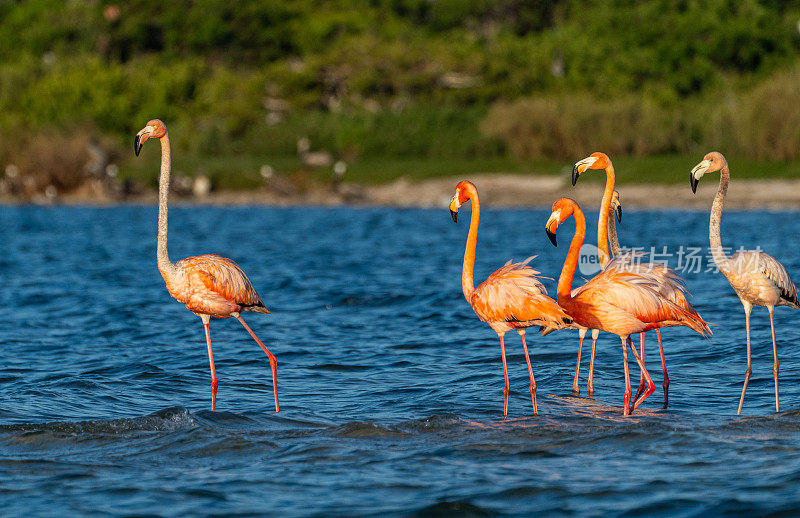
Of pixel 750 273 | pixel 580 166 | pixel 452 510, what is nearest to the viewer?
pixel 452 510

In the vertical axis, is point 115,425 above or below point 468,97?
below

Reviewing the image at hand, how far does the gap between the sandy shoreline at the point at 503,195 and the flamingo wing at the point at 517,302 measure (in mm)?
23379

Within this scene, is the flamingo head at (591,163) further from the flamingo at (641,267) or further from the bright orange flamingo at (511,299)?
the bright orange flamingo at (511,299)

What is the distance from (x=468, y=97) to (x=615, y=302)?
4197 cm

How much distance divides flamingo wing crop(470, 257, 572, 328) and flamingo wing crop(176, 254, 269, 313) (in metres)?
1.82

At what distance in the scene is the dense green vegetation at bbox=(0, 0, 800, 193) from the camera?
127 ft

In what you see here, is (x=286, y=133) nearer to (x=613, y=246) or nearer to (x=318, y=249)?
(x=318, y=249)

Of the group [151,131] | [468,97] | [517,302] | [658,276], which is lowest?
[517,302]

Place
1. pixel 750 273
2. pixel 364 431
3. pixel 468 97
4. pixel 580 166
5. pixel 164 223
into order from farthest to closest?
pixel 468 97 → pixel 164 223 → pixel 750 273 → pixel 580 166 → pixel 364 431

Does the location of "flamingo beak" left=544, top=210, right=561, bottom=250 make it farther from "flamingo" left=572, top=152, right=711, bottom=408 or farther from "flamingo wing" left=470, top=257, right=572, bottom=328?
"flamingo wing" left=470, top=257, right=572, bottom=328

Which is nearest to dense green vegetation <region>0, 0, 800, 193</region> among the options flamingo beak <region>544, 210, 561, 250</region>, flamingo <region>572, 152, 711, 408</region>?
flamingo <region>572, 152, 711, 408</region>

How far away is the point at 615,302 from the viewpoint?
7.18 meters

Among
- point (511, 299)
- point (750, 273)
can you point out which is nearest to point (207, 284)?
point (511, 299)

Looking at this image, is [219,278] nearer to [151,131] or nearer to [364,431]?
[151,131]
